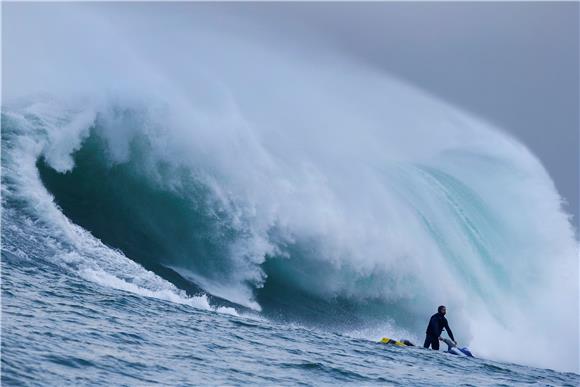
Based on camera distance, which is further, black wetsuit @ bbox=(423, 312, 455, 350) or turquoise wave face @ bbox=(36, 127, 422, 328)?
black wetsuit @ bbox=(423, 312, 455, 350)

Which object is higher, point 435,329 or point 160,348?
point 435,329

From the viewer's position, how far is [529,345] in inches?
923

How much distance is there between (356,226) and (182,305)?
27.8 ft

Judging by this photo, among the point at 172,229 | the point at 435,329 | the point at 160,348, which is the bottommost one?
the point at 160,348

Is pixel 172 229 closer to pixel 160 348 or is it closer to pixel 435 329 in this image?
pixel 435 329

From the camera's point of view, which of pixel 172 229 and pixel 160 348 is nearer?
pixel 160 348

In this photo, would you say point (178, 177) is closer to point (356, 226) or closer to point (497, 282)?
point (356, 226)

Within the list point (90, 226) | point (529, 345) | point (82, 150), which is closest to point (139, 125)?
point (82, 150)

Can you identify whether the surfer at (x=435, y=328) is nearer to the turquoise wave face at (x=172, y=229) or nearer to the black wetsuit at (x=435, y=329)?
the black wetsuit at (x=435, y=329)

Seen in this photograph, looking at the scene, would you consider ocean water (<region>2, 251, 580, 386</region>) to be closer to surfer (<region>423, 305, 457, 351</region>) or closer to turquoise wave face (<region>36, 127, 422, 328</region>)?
turquoise wave face (<region>36, 127, 422, 328</region>)

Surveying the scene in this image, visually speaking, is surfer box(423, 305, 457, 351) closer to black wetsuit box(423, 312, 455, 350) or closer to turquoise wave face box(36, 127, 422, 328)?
black wetsuit box(423, 312, 455, 350)

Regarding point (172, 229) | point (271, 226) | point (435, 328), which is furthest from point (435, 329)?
point (172, 229)

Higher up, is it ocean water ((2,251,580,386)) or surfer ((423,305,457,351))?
surfer ((423,305,457,351))

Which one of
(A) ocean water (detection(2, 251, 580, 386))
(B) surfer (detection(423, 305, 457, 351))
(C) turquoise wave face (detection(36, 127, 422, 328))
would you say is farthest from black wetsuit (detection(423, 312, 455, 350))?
(A) ocean water (detection(2, 251, 580, 386))
